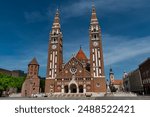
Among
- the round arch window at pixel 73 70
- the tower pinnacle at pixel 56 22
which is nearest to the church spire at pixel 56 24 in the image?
the tower pinnacle at pixel 56 22

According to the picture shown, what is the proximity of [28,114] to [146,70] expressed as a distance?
46008 mm

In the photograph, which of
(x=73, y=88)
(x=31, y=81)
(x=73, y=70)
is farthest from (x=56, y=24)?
(x=73, y=88)

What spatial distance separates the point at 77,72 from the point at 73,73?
3.91ft

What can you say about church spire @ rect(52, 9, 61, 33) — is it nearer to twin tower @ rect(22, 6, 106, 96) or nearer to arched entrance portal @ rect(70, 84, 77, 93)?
twin tower @ rect(22, 6, 106, 96)

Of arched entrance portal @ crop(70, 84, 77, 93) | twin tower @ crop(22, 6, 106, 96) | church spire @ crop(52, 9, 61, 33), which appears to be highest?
church spire @ crop(52, 9, 61, 33)

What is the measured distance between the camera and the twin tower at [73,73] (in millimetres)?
44062

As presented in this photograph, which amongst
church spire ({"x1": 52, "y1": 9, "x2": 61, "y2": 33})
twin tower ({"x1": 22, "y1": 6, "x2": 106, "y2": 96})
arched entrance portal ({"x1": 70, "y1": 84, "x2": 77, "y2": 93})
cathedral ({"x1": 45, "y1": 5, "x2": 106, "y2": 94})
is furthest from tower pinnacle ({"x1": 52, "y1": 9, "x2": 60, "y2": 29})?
arched entrance portal ({"x1": 70, "y1": 84, "x2": 77, "y2": 93})

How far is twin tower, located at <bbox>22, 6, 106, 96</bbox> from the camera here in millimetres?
44062

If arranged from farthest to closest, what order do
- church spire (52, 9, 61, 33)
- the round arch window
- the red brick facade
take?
1. church spire (52, 9, 61, 33)
2. the red brick facade
3. the round arch window

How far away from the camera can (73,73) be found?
45719 mm

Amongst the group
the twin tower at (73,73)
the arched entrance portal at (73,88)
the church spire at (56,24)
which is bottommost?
the arched entrance portal at (73,88)

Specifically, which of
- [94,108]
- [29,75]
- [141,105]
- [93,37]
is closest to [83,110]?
[94,108]

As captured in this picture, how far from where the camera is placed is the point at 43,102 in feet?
13.9

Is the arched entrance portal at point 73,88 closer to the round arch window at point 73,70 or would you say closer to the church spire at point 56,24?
the round arch window at point 73,70
